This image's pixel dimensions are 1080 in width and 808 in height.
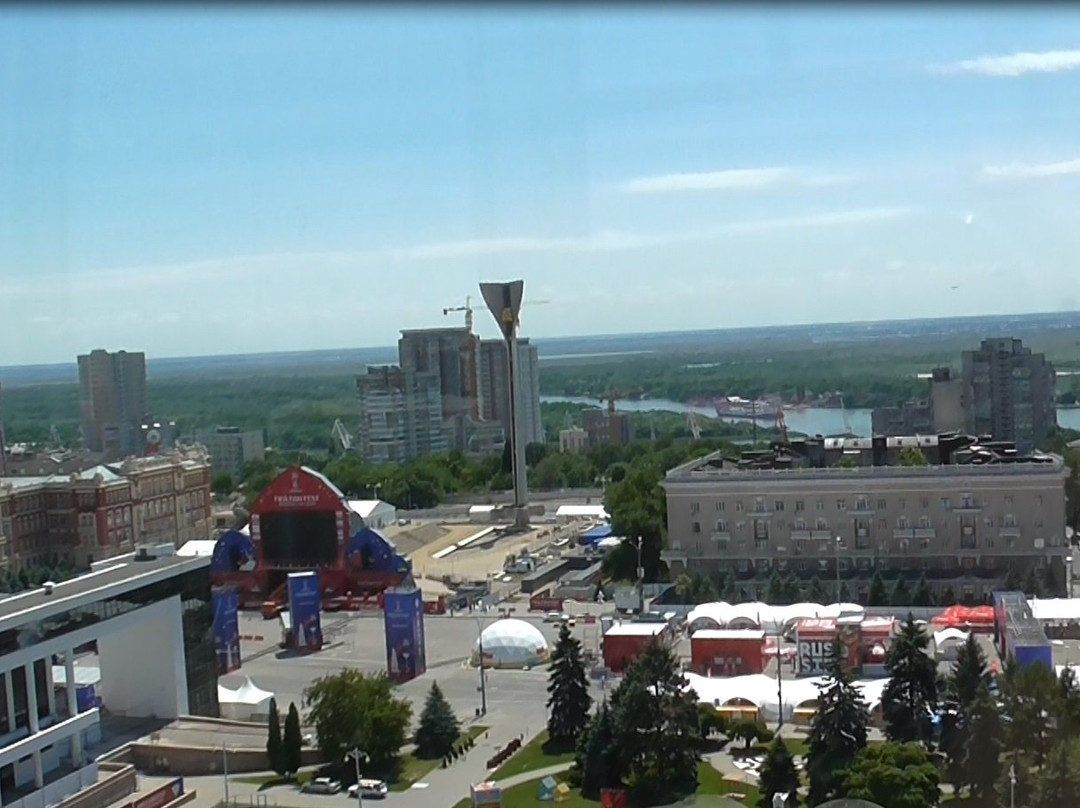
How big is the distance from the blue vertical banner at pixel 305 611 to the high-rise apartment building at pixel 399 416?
1780 centimetres

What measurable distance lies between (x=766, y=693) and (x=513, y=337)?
357 inches

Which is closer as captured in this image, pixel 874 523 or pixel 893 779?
pixel 893 779

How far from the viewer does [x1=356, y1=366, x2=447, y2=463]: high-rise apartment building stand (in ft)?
88.7

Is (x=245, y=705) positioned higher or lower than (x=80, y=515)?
lower

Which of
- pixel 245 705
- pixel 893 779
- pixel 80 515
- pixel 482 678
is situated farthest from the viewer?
pixel 80 515

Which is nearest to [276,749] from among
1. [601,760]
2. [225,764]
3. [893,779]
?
[225,764]

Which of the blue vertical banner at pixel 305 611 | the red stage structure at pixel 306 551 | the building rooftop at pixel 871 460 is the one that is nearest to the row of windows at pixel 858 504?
the building rooftop at pixel 871 460

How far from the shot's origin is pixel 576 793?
568cm

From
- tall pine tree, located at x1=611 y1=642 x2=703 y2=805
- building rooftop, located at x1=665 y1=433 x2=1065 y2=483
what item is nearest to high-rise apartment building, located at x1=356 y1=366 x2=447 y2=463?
building rooftop, located at x1=665 y1=433 x2=1065 y2=483

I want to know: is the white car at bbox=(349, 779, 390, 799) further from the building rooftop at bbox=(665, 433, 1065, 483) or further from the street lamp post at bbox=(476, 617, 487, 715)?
the building rooftop at bbox=(665, 433, 1065, 483)

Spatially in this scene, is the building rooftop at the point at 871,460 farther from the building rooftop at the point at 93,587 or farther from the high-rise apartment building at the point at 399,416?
the high-rise apartment building at the point at 399,416

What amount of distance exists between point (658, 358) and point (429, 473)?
4571cm

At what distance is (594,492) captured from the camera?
17.3 m

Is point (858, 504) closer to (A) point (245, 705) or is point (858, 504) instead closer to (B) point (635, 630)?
(B) point (635, 630)
